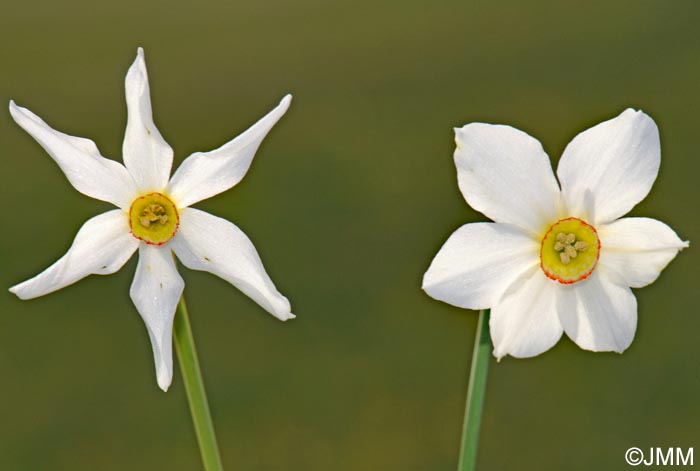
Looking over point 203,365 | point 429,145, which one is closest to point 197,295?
point 203,365

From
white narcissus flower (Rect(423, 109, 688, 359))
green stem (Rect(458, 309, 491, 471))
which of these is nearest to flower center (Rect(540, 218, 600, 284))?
white narcissus flower (Rect(423, 109, 688, 359))

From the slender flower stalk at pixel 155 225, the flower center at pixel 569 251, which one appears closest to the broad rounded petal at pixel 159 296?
the slender flower stalk at pixel 155 225

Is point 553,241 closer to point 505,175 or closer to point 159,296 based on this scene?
point 505,175

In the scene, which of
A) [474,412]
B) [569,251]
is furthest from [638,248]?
[474,412]

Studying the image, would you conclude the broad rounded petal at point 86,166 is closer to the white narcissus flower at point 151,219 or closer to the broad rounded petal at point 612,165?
the white narcissus flower at point 151,219

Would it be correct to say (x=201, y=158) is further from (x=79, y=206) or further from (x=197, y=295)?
(x=79, y=206)

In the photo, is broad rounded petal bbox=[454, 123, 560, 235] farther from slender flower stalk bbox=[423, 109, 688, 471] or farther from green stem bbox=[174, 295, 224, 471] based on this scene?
green stem bbox=[174, 295, 224, 471]
